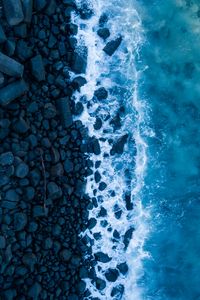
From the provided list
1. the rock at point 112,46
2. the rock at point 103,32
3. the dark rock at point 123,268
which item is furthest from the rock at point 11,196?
the rock at point 103,32

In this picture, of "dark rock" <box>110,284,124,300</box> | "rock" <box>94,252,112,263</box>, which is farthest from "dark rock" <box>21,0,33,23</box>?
"dark rock" <box>110,284,124,300</box>

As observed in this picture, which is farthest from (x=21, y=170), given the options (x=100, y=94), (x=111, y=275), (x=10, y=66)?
(x=111, y=275)

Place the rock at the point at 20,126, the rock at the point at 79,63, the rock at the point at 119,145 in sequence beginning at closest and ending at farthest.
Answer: the rock at the point at 20,126
the rock at the point at 79,63
the rock at the point at 119,145

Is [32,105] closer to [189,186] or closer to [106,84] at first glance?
[106,84]

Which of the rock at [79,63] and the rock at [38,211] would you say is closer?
the rock at [38,211]

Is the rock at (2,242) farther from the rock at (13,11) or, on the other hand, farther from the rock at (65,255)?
the rock at (13,11)

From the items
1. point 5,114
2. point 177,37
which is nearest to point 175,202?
point 177,37

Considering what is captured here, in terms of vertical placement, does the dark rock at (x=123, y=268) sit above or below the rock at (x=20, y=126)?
below

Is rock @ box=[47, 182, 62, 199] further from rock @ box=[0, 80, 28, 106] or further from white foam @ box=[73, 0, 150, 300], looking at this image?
rock @ box=[0, 80, 28, 106]
